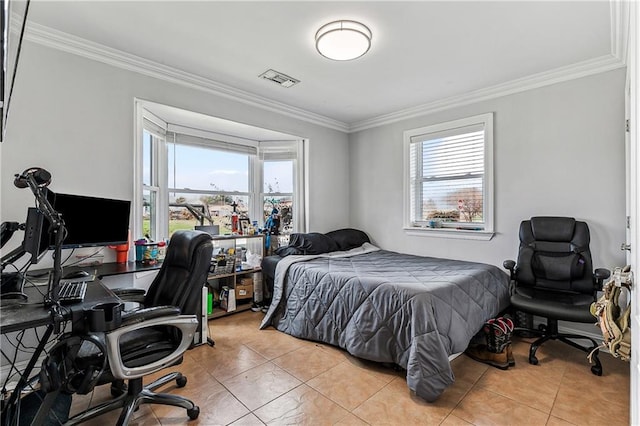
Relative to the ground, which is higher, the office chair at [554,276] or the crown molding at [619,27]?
the crown molding at [619,27]

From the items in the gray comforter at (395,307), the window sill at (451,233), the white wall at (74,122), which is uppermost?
the white wall at (74,122)

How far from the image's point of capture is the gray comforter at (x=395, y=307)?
2.10 m

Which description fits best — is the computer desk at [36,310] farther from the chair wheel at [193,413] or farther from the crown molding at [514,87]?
the crown molding at [514,87]

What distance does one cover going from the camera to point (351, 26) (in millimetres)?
2244

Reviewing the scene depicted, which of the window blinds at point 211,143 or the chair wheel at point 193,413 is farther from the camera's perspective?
the window blinds at point 211,143

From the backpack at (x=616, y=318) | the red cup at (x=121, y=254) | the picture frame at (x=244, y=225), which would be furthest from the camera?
the picture frame at (x=244, y=225)

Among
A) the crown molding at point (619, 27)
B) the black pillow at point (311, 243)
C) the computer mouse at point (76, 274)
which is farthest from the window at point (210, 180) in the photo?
the crown molding at point (619, 27)

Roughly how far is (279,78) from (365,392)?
2.89 meters

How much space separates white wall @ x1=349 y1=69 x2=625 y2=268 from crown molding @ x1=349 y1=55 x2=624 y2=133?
0.06m

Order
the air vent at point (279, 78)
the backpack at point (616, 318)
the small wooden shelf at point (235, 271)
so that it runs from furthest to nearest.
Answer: the small wooden shelf at point (235, 271)
the air vent at point (279, 78)
the backpack at point (616, 318)

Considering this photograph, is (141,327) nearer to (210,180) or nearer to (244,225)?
(244,225)

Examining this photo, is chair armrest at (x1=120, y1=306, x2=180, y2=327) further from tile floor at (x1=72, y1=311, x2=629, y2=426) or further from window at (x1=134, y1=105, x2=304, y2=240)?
window at (x1=134, y1=105, x2=304, y2=240)

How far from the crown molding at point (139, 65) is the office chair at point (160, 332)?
5.91 ft

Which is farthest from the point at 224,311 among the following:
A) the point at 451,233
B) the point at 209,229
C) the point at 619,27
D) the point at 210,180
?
the point at 619,27
